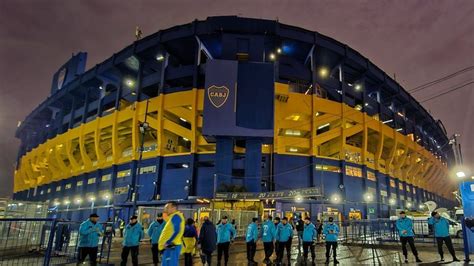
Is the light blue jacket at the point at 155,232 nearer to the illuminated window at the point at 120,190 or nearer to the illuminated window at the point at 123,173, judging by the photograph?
the illuminated window at the point at 120,190

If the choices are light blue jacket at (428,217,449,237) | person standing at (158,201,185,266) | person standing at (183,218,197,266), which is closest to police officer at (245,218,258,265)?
person standing at (183,218,197,266)

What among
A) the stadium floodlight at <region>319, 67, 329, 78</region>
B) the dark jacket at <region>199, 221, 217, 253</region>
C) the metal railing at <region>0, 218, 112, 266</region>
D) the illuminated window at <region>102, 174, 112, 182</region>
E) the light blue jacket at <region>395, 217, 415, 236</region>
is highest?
the stadium floodlight at <region>319, 67, 329, 78</region>

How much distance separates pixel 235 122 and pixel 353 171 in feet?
61.9

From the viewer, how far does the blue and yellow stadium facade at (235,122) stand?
33.9 m

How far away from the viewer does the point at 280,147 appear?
36.1 meters

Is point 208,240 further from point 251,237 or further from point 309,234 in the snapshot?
point 309,234

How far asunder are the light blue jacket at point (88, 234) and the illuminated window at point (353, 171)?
119ft

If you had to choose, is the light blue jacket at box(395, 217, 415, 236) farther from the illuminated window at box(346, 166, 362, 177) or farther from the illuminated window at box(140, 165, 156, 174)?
the illuminated window at box(140, 165, 156, 174)

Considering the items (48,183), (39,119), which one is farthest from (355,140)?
(39,119)

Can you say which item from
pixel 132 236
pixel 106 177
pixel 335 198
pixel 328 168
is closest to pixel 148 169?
pixel 106 177

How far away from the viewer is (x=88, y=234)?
857 centimetres

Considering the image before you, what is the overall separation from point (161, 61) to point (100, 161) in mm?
17197

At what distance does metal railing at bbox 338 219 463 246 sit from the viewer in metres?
18.9

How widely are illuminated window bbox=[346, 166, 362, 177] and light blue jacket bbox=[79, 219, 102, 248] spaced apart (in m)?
36.4
